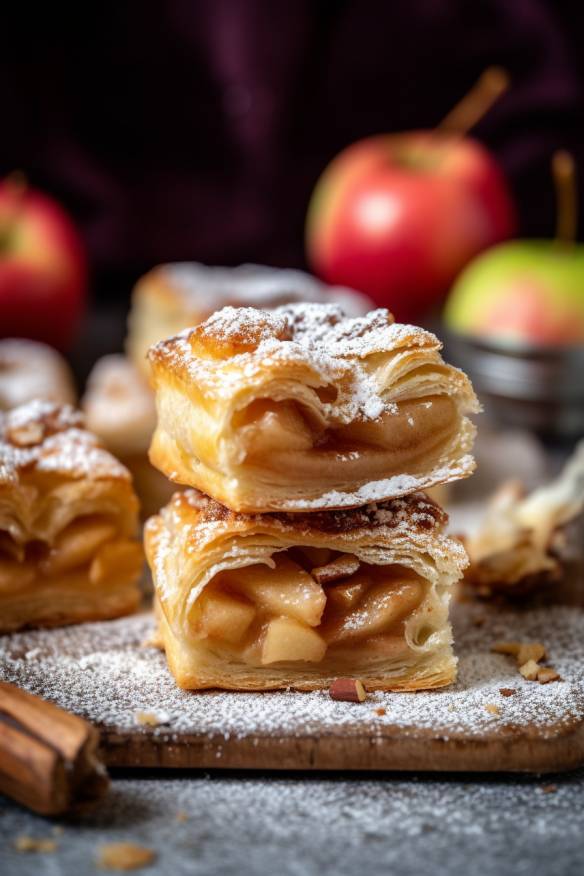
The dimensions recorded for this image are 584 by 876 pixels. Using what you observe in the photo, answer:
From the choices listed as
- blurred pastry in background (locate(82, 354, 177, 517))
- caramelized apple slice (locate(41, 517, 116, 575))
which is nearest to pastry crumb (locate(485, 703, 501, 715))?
caramelized apple slice (locate(41, 517, 116, 575))

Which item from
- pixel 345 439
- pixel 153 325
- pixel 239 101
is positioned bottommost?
pixel 153 325

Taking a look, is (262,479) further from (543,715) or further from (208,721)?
(543,715)

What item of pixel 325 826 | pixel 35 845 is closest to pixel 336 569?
pixel 325 826

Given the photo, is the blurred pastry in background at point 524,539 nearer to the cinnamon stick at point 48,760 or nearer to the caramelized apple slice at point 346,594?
the caramelized apple slice at point 346,594

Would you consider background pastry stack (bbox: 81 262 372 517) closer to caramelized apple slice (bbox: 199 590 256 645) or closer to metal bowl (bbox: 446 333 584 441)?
metal bowl (bbox: 446 333 584 441)

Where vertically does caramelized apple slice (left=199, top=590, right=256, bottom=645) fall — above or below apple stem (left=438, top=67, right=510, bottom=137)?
below

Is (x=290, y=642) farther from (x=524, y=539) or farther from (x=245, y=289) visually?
(x=245, y=289)

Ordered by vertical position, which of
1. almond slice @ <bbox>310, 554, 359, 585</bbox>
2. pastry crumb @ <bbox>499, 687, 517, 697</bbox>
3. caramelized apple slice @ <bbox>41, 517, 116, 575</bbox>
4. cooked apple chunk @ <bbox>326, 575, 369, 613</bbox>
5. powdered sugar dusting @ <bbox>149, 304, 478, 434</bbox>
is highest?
powdered sugar dusting @ <bbox>149, 304, 478, 434</bbox>
